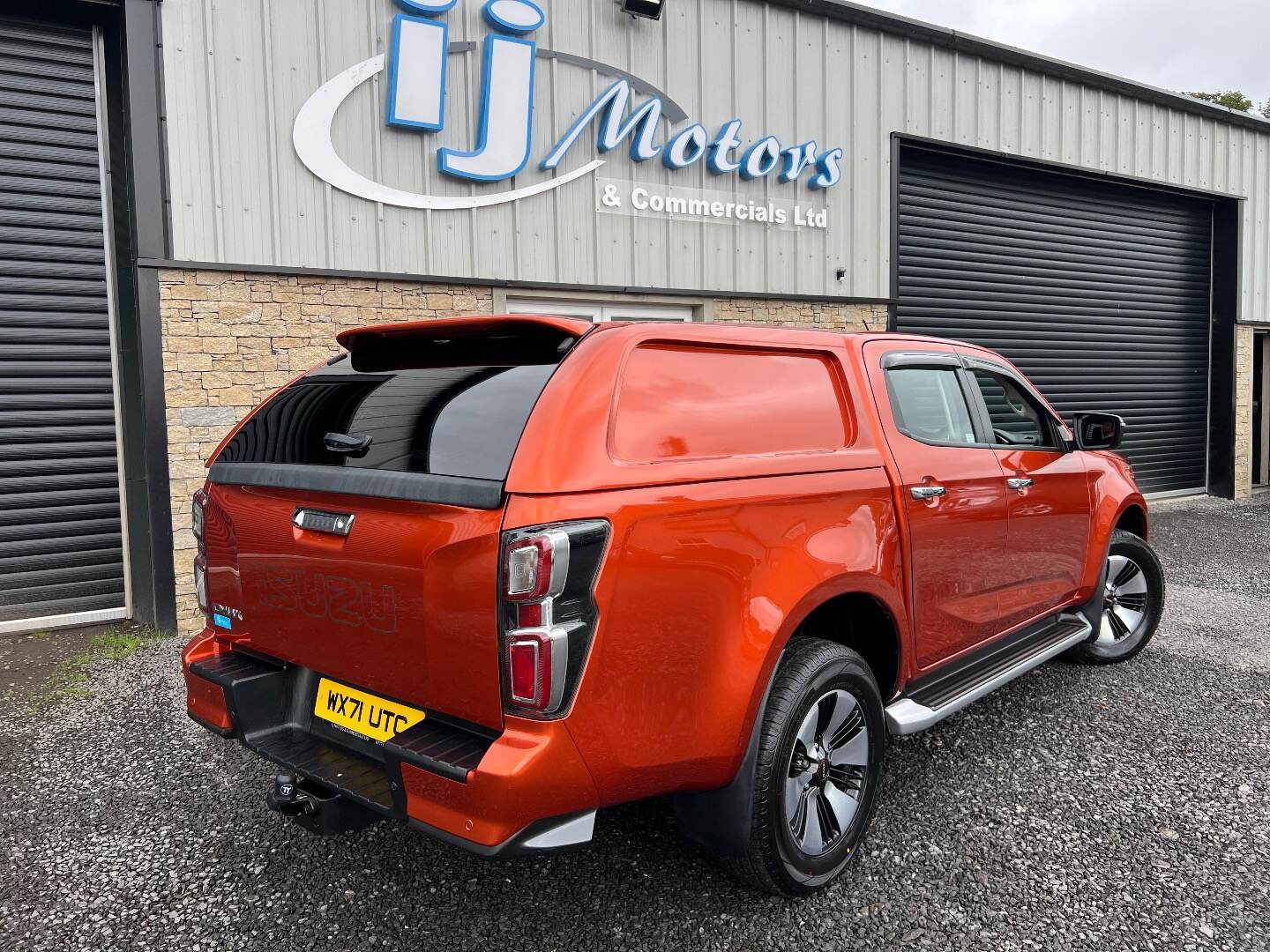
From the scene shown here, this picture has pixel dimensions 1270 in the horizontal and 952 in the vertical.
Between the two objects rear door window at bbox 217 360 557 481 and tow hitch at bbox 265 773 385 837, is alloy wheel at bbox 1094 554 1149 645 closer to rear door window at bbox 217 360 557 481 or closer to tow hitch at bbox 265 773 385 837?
rear door window at bbox 217 360 557 481

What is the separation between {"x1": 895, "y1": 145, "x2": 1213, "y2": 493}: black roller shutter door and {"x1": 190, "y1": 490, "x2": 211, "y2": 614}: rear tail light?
7.93 meters

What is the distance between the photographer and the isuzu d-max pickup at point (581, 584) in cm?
204

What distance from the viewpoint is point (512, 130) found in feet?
21.9

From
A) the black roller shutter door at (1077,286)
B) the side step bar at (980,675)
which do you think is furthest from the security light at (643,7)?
the side step bar at (980,675)

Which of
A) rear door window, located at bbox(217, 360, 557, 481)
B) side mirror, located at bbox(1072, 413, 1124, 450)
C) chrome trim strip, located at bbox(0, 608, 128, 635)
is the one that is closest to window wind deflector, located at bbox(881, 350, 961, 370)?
side mirror, located at bbox(1072, 413, 1124, 450)

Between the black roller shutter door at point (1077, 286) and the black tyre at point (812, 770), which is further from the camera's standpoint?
the black roller shutter door at point (1077, 286)

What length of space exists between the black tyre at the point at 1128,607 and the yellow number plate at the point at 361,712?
13.5 ft

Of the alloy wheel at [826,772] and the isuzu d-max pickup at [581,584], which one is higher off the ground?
the isuzu d-max pickup at [581,584]

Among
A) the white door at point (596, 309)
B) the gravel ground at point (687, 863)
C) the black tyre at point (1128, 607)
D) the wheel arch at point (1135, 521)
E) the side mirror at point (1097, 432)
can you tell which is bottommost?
the gravel ground at point (687, 863)

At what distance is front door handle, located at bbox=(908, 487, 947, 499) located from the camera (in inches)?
121

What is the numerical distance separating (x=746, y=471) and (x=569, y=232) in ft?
16.7

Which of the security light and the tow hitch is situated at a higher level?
the security light

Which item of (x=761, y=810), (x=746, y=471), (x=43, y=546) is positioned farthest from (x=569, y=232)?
(x=761, y=810)

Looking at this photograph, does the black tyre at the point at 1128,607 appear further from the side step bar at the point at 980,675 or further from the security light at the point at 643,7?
the security light at the point at 643,7
